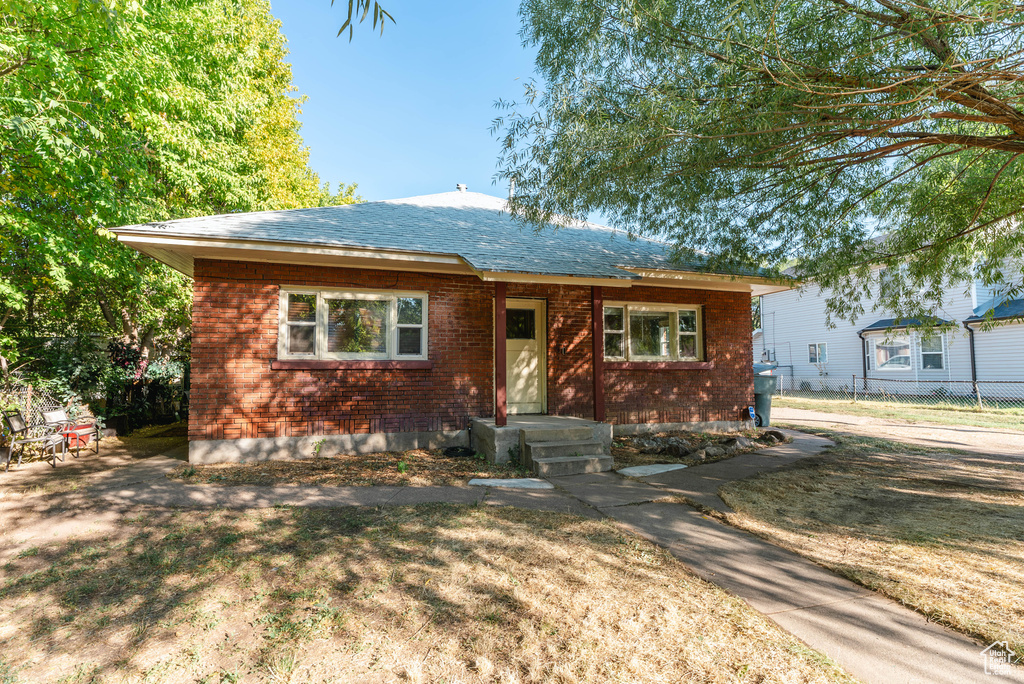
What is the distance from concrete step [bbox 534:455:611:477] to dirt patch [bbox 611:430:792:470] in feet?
1.05

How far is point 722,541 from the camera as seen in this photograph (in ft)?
14.2

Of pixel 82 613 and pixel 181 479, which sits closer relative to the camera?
pixel 82 613

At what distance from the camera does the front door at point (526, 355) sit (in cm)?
937

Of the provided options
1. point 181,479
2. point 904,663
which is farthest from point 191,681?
point 181,479

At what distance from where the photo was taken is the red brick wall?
7.41 meters

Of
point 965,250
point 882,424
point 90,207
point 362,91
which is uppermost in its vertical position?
point 362,91

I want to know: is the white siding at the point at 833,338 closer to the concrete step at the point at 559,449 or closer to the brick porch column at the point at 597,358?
the brick porch column at the point at 597,358

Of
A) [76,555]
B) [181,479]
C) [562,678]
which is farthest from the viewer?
[181,479]

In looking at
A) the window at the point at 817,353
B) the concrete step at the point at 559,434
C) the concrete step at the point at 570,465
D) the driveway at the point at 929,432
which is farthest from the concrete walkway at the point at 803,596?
Answer: the window at the point at 817,353

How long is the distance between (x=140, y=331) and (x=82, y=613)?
13631 mm

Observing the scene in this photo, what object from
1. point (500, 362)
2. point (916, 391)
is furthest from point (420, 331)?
point (916, 391)

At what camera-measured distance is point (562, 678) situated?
2.38m

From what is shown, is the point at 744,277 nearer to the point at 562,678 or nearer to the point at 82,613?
the point at 562,678

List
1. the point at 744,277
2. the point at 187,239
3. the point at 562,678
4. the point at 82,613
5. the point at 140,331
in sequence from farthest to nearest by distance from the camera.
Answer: the point at 140,331 → the point at 744,277 → the point at 187,239 → the point at 82,613 → the point at 562,678
